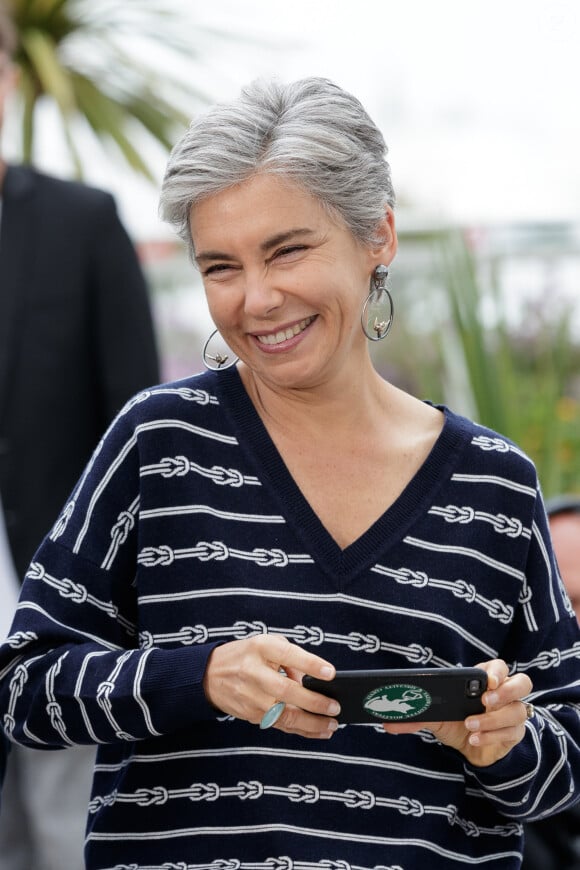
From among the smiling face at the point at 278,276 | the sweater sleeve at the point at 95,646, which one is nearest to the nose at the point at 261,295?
the smiling face at the point at 278,276

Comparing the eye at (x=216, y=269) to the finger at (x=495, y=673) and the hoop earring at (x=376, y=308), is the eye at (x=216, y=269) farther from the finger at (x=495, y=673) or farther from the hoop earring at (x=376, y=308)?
the finger at (x=495, y=673)

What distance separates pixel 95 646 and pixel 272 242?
629 millimetres

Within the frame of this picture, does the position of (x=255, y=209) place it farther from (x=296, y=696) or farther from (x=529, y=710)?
(x=529, y=710)

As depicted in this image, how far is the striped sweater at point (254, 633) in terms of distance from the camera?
5.98 feet

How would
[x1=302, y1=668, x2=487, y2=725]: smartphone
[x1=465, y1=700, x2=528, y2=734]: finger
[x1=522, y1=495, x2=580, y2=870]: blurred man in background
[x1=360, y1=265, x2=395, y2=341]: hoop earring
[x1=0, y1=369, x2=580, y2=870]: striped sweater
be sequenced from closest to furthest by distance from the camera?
1. [x1=302, y1=668, x2=487, y2=725]: smartphone
2. [x1=465, y1=700, x2=528, y2=734]: finger
3. [x1=0, y1=369, x2=580, y2=870]: striped sweater
4. [x1=360, y1=265, x2=395, y2=341]: hoop earring
5. [x1=522, y1=495, x2=580, y2=870]: blurred man in background

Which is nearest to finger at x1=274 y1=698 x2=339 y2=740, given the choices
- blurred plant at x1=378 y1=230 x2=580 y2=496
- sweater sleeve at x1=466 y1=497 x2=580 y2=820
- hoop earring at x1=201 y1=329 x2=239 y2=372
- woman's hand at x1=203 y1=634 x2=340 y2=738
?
woman's hand at x1=203 y1=634 x2=340 y2=738

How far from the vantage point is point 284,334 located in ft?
6.20

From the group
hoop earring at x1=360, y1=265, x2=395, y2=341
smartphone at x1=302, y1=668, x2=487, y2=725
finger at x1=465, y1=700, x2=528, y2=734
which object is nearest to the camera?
smartphone at x1=302, y1=668, x2=487, y2=725

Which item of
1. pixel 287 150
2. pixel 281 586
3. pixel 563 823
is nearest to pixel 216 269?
pixel 287 150

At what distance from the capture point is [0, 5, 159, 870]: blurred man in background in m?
2.94

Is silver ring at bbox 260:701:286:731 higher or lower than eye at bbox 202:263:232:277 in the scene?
lower

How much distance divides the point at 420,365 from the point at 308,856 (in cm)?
239

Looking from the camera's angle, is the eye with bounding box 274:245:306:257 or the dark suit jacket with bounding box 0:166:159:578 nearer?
the eye with bounding box 274:245:306:257

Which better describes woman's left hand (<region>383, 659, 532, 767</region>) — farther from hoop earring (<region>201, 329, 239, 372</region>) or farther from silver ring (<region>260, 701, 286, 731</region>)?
hoop earring (<region>201, 329, 239, 372</region>)
